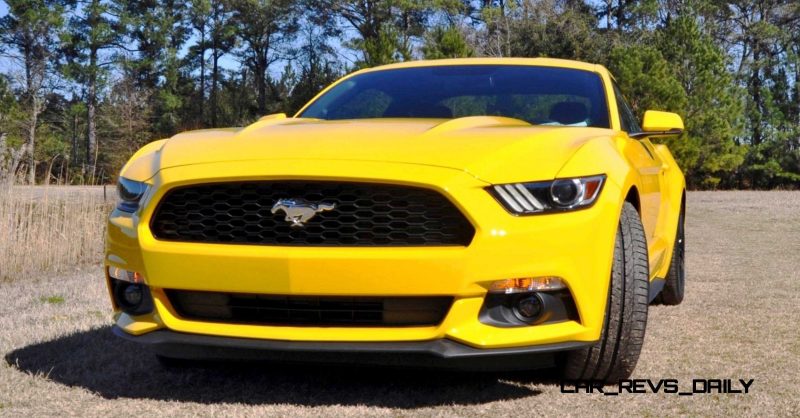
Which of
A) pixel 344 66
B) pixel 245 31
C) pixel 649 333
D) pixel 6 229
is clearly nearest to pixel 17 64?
pixel 245 31

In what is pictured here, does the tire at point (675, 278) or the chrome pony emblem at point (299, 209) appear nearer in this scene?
the chrome pony emblem at point (299, 209)

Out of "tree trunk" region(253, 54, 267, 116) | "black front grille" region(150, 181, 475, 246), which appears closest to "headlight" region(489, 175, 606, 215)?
"black front grille" region(150, 181, 475, 246)

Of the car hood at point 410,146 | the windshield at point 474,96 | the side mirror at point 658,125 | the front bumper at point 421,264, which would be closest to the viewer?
the front bumper at point 421,264

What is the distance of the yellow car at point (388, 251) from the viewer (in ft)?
9.05

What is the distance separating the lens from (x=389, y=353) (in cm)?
282

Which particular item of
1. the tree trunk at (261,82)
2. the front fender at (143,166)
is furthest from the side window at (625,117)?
the tree trunk at (261,82)

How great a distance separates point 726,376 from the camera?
3545mm

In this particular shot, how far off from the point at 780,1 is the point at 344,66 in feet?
76.7

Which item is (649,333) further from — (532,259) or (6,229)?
(6,229)

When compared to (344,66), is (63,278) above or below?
below

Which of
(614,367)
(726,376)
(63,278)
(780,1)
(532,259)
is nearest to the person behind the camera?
(532,259)

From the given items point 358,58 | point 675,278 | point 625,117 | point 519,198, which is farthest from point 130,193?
point 358,58

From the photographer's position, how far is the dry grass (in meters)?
7.54

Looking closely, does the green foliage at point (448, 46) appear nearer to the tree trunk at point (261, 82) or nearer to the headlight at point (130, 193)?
the tree trunk at point (261, 82)
